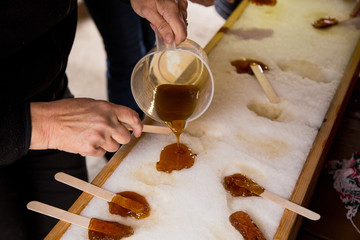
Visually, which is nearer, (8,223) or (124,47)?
(8,223)

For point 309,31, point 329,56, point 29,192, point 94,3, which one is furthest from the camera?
point 94,3

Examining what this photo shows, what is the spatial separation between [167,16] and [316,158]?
61 cm

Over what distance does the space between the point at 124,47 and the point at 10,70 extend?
3.14 feet

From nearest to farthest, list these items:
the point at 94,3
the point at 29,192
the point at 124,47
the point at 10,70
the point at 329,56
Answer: the point at 10,70 < the point at 29,192 < the point at 329,56 < the point at 94,3 < the point at 124,47

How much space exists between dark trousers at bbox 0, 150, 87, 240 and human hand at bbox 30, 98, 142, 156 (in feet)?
1.18

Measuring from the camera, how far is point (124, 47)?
1954 mm

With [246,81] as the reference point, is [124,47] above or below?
below

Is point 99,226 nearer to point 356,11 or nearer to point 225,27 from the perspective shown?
point 225,27

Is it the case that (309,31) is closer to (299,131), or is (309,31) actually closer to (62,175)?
(299,131)

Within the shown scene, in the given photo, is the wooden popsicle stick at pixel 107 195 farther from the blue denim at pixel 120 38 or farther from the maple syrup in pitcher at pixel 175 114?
the blue denim at pixel 120 38

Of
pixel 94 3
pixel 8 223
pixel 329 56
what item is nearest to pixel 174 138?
pixel 8 223

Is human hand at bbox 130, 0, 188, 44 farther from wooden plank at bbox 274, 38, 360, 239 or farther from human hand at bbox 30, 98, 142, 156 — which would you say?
wooden plank at bbox 274, 38, 360, 239

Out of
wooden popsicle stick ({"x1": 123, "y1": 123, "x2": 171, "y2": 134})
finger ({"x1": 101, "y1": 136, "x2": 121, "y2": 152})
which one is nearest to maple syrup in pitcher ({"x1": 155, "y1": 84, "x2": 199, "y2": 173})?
wooden popsicle stick ({"x1": 123, "y1": 123, "x2": 171, "y2": 134})

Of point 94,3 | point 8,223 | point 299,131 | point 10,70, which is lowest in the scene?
point 8,223
